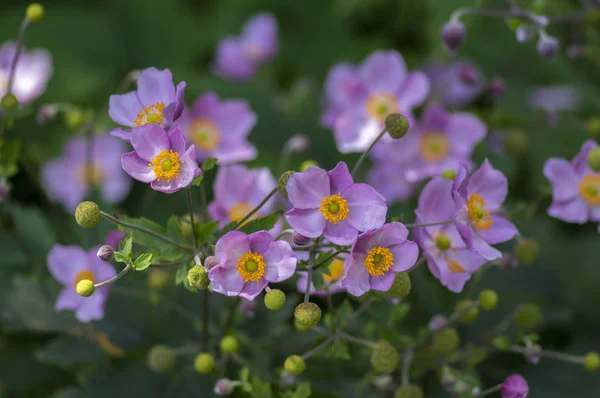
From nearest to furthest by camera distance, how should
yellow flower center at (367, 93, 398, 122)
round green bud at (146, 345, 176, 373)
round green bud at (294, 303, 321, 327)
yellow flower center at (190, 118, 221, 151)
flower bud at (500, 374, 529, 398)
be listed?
round green bud at (294, 303, 321, 327) < flower bud at (500, 374, 529, 398) < round green bud at (146, 345, 176, 373) < yellow flower center at (190, 118, 221, 151) < yellow flower center at (367, 93, 398, 122)

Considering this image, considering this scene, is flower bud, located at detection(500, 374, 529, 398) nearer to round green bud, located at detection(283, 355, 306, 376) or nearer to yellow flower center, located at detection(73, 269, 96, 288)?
round green bud, located at detection(283, 355, 306, 376)

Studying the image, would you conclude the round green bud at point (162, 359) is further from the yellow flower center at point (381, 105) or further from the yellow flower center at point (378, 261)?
the yellow flower center at point (381, 105)

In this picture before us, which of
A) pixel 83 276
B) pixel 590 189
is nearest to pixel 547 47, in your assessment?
pixel 590 189

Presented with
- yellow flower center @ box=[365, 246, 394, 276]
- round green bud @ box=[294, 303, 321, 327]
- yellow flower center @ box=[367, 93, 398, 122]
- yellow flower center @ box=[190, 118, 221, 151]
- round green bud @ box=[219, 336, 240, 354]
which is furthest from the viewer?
yellow flower center @ box=[367, 93, 398, 122]

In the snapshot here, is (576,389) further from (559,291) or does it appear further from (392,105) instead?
(392,105)

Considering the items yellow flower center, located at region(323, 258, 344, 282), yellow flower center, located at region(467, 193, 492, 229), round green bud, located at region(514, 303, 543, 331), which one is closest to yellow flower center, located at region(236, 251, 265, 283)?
yellow flower center, located at region(323, 258, 344, 282)

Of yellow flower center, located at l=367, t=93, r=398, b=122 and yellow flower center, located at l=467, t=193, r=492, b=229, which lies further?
yellow flower center, located at l=367, t=93, r=398, b=122

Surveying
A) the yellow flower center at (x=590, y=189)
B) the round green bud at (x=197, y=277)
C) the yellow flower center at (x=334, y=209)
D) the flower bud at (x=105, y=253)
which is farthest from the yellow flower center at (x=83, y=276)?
the yellow flower center at (x=590, y=189)
